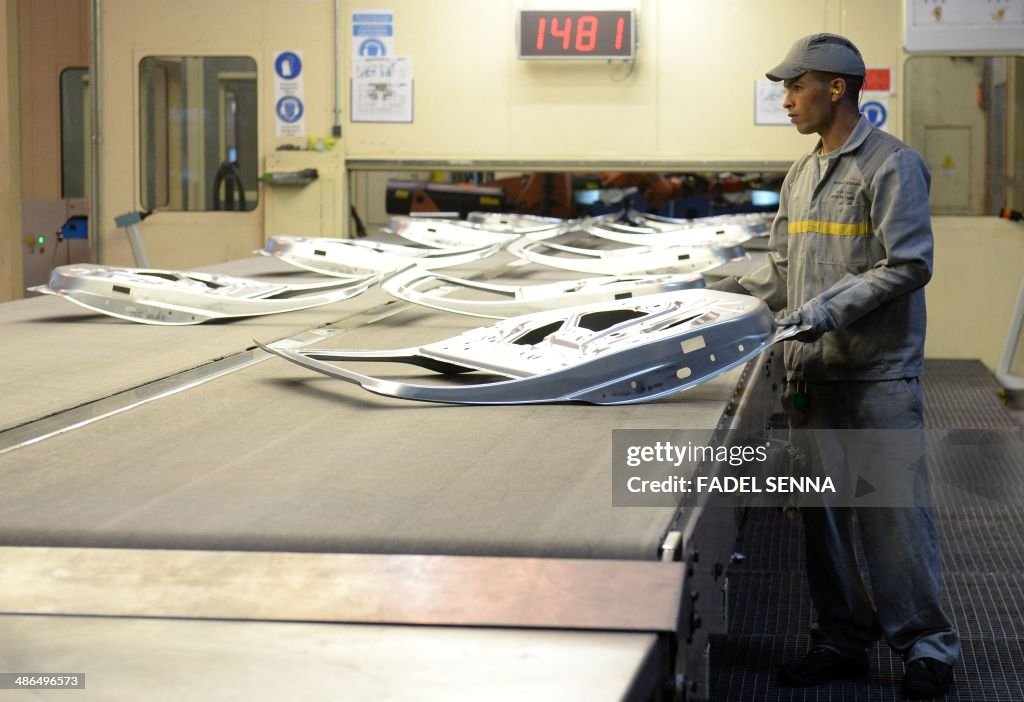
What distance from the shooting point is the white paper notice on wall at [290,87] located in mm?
7184

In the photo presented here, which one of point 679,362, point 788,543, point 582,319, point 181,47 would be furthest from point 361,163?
point 679,362

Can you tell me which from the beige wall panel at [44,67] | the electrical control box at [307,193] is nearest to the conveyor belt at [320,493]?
the electrical control box at [307,193]

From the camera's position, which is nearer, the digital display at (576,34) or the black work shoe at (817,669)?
the black work shoe at (817,669)

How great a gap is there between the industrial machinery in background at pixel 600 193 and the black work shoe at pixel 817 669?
452 cm

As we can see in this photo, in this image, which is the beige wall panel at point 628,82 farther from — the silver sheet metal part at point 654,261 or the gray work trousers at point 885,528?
the gray work trousers at point 885,528

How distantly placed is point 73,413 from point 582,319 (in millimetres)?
1071

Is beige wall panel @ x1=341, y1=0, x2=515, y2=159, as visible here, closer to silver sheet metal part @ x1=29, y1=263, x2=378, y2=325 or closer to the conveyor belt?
silver sheet metal part @ x1=29, y1=263, x2=378, y2=325

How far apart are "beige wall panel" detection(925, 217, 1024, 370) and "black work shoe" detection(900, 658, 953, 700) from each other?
462 cm

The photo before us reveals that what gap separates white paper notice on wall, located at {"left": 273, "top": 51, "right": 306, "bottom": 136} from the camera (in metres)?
7.18

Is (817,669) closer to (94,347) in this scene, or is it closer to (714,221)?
(94,347)

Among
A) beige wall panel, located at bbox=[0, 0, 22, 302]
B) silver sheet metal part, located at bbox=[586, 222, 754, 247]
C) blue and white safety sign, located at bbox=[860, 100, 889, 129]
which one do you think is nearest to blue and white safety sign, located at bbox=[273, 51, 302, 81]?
beige wall panel, located at bbox=[0, 0, 22, 302]

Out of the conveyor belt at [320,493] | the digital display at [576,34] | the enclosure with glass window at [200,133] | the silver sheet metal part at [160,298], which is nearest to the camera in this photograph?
the conveyor belt at [320,493]

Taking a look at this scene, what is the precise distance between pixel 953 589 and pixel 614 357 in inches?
60.6

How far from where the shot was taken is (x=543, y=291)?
3.47 m
